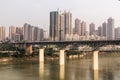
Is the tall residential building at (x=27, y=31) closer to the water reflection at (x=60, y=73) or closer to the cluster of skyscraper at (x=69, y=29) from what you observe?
the cluster of skyscraper at (x=69, y=29)

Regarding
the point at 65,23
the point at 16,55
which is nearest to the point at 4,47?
the point at 16,55

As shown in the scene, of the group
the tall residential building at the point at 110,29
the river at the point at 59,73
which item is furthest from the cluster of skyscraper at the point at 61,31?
the river at the point at 59,73

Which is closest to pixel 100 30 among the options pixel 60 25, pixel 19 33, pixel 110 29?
pixel 110 29

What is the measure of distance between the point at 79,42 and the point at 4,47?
83.1 feet

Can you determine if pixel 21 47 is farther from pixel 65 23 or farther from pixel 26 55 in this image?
pixel 65 23

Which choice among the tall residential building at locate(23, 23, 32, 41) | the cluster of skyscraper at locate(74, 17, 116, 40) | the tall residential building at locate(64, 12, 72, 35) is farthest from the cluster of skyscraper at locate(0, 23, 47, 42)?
the cluster of skyscraper at locate(74, 17, 116, 40)

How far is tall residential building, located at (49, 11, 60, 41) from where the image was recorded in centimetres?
9025

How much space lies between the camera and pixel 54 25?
9281 centimetres

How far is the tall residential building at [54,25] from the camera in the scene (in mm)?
90250

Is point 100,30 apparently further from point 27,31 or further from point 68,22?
point 27,31

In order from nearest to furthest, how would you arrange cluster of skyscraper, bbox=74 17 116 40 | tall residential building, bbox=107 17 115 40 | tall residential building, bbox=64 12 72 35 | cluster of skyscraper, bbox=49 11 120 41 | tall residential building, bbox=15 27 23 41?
1. cluster of skyscraper, bbox=49 11 120 41
2. tall residential building, bbox=64 12 72 35
3. cluster of skyscraper, bbox=74 17 116 40
4. tall residential building, bbox=107 17 115 40
5. tall residential building, bbox=15 27 23 41

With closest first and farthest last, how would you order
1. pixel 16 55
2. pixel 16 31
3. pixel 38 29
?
pixel 16 55 → pixel 38 29 → pixel 16 31

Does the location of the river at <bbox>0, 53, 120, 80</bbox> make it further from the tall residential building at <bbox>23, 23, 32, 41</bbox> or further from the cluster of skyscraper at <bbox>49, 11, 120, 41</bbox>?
the tall residential building at <bbox>23, 23, 32, 41</bbox>

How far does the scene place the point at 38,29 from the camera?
111 metres
